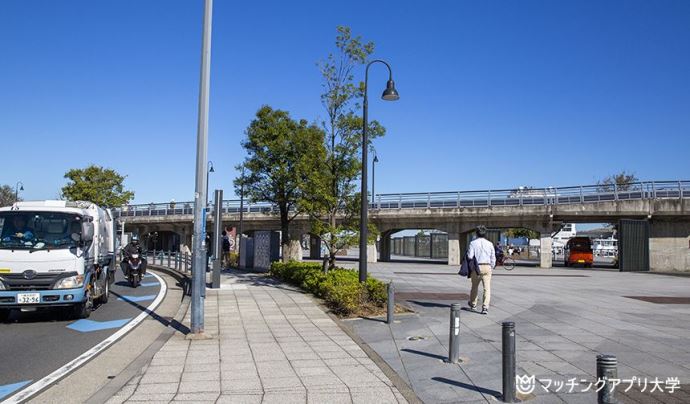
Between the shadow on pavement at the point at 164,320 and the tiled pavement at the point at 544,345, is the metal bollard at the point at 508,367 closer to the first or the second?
the tiled pavement at the point at 544,345

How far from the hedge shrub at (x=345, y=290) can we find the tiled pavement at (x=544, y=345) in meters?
0.85

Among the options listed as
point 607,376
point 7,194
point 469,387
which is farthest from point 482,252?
point 7,194

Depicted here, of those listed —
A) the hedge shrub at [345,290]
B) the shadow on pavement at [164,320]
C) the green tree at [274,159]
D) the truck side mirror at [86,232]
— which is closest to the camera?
the shadow on pavement at [164,320]

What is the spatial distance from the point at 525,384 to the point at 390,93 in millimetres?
8869

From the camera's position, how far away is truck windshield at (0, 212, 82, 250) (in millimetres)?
10695

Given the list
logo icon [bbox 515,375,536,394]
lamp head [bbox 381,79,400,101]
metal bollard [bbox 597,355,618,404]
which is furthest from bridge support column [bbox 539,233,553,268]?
metal bollard [bbox 597,355,618,404]

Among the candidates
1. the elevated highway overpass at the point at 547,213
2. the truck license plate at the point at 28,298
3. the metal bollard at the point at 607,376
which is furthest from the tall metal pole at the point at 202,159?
the elevated highway overpass at the point at 547,213

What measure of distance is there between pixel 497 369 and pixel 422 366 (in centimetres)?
96

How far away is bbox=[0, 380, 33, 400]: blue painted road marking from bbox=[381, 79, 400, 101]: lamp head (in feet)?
32.3

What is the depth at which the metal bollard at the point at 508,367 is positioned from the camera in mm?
5566

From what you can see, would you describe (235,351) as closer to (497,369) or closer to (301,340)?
(301,340)

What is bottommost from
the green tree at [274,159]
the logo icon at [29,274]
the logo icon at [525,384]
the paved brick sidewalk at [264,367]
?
the paved brick sidewalk at [264,367]

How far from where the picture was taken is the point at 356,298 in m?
12.0

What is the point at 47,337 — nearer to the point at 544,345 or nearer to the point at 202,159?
the point at 202,159
